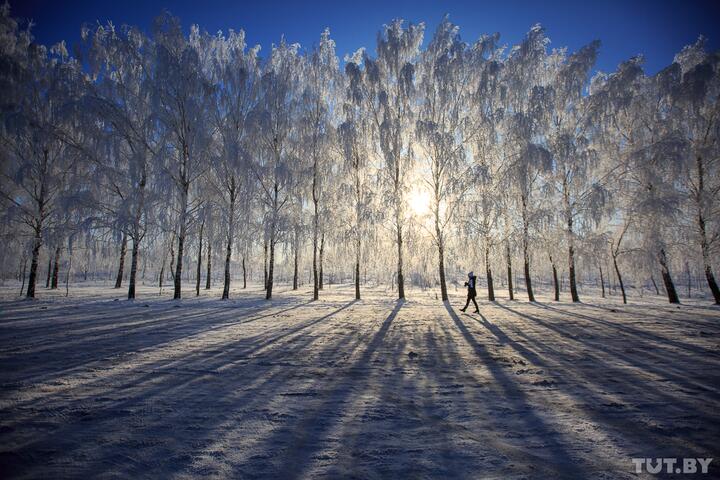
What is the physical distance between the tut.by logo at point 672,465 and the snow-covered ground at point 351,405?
71 mm

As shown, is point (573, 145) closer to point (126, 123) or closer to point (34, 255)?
point (126, 123)

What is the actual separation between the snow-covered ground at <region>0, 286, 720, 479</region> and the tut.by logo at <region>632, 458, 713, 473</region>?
7cm

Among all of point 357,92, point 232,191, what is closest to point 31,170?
point 232,191

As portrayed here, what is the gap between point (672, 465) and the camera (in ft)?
7.39

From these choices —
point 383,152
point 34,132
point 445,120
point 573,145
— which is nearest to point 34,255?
point 34,132

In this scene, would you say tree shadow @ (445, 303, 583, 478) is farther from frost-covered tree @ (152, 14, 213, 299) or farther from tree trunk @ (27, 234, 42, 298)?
tree trunk @ (27, 234, 42, 298)

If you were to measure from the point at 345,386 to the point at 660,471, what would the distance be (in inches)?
124

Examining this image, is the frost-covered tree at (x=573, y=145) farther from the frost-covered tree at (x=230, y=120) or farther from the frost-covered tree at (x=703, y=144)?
the frost-covered tree at (x=230, y=120)

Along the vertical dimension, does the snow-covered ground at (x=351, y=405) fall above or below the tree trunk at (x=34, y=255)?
below

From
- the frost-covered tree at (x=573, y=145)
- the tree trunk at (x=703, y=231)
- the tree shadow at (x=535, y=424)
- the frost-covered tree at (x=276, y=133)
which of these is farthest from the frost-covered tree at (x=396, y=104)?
the tree trunk at (x=703, y=231)

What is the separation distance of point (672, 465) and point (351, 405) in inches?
114

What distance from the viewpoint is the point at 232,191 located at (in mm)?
15953

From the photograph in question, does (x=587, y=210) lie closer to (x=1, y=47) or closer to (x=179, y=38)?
(x=179, y=38)

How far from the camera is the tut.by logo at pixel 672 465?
86.7 inches
